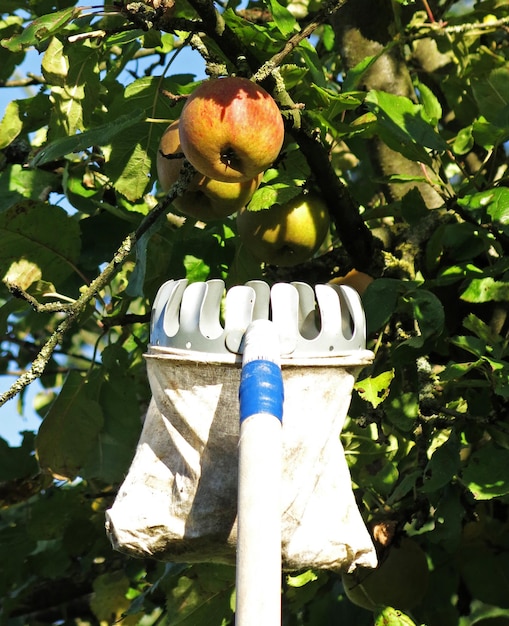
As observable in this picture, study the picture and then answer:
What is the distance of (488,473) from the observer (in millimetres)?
1451

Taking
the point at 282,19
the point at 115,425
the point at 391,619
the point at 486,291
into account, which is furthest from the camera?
the point at 115,425

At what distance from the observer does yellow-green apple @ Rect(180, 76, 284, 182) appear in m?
1.33

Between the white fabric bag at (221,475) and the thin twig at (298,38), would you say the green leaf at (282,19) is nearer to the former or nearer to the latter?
the thin twig at (298,38)

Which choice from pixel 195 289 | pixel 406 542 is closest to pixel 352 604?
pixel 406 542

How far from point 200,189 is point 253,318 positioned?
542 mm

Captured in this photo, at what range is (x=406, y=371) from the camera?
1.82 metres

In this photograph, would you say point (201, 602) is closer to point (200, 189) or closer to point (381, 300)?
point (381, 300)

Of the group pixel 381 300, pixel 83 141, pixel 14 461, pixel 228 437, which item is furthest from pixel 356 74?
pixel 14 461

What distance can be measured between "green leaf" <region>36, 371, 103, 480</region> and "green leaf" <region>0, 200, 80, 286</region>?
10.7 inches

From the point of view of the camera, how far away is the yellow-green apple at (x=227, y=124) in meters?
1.33

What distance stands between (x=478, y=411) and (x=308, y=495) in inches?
31.2

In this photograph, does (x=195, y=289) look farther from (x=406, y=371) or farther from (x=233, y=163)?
(x=406, y=371)

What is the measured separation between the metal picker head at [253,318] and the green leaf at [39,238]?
2.30 ft

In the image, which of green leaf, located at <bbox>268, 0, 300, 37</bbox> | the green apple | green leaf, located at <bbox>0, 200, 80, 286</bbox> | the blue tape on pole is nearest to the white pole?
the blue tape on pole
